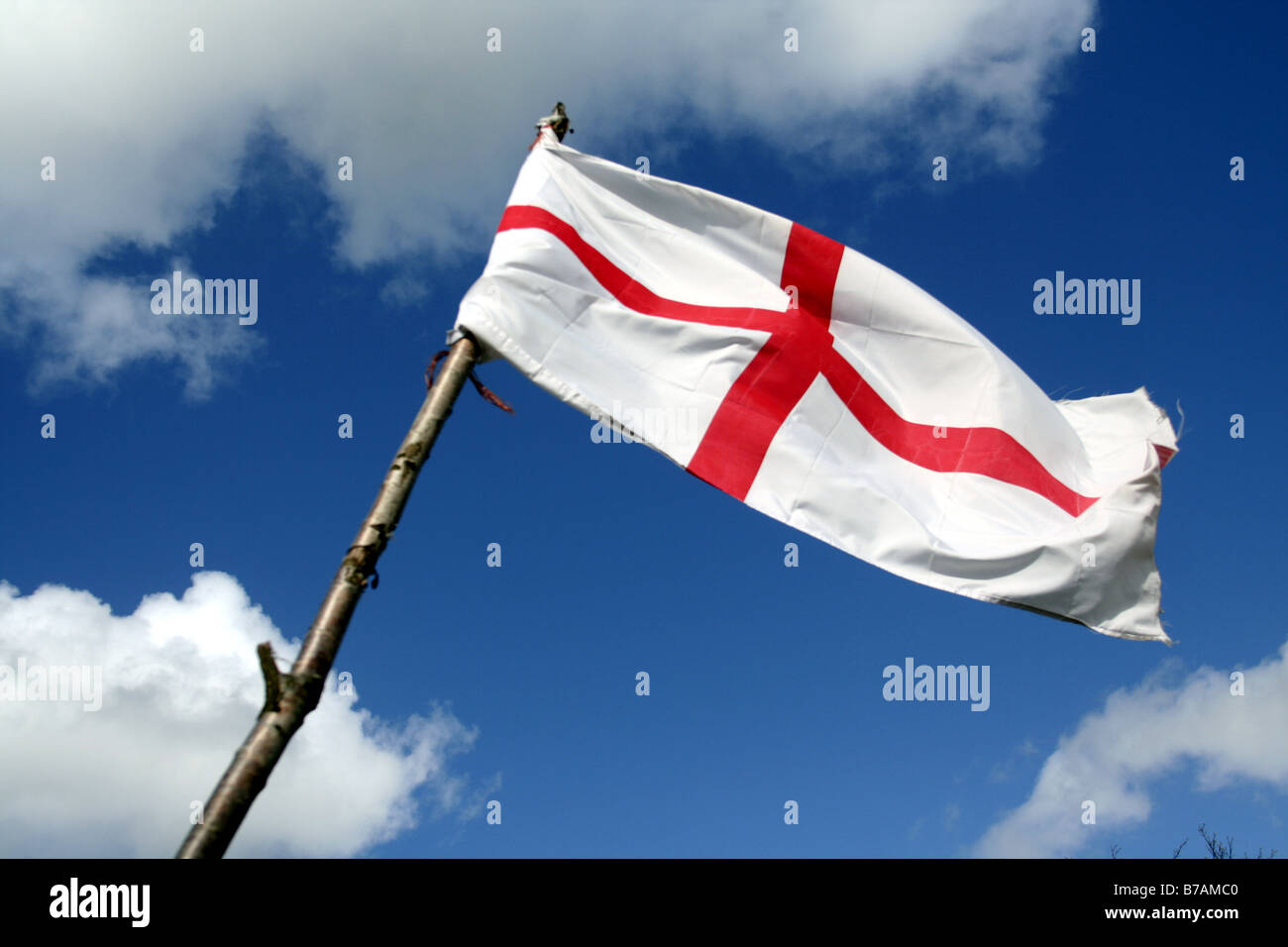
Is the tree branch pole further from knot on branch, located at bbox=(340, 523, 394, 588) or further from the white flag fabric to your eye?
the white flag fabric

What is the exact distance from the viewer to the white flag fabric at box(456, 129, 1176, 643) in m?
6.71

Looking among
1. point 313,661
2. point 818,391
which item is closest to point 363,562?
point 313,661

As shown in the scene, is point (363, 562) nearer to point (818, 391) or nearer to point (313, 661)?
point (313, 661)

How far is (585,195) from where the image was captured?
303 inches

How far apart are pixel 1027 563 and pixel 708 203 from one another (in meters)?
3.71

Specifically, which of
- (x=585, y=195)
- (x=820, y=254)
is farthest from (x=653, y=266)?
(x=820, y=254)

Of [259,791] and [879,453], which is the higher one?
[879,453]

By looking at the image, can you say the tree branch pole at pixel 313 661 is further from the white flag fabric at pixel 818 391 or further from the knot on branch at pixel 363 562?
the white flag fabric at pixel 818 391

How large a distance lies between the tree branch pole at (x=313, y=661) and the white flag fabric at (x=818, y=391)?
40.6 inches

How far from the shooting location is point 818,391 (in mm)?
7688

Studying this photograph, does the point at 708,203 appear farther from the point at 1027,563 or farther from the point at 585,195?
the point at 1027,563

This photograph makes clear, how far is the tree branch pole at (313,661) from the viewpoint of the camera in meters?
4.06
